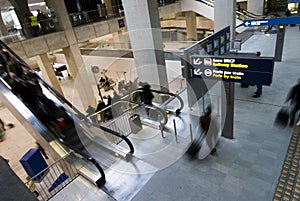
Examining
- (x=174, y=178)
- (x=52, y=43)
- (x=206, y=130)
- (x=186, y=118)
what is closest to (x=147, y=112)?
(x=186, y=118)

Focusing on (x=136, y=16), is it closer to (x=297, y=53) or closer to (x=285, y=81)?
(x=285, y=81)

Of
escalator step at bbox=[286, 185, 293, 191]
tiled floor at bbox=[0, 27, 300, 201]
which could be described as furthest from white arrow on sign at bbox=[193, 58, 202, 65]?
escalator step at bbox=[286, 185, 293, 191]

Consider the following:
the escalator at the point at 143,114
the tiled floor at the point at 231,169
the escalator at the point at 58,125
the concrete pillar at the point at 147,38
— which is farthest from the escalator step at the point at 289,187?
the concrete pillar at the point at 147,38

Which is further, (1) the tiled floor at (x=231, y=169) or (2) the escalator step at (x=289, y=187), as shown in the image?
(1) the tiled floor at (x=231, y=169)

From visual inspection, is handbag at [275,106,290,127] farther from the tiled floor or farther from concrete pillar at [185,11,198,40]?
concrete pillar at [185,11,198,40]

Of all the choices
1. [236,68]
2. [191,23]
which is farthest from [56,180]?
[191,23]

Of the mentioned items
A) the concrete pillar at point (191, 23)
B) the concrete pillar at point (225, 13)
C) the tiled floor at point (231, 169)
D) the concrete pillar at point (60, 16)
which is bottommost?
the tiled floor at point (231, 169)

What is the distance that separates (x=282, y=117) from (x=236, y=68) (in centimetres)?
300

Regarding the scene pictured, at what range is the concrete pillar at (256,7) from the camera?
57.1 ft

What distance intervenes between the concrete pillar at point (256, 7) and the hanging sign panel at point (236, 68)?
53.1ft

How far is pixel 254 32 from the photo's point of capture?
1476 cm

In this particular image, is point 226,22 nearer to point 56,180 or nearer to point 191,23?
point 56,180

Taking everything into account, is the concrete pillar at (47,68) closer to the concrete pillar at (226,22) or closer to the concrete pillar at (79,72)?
the concrete pillar at (79,72)

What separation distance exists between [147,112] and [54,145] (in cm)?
335
